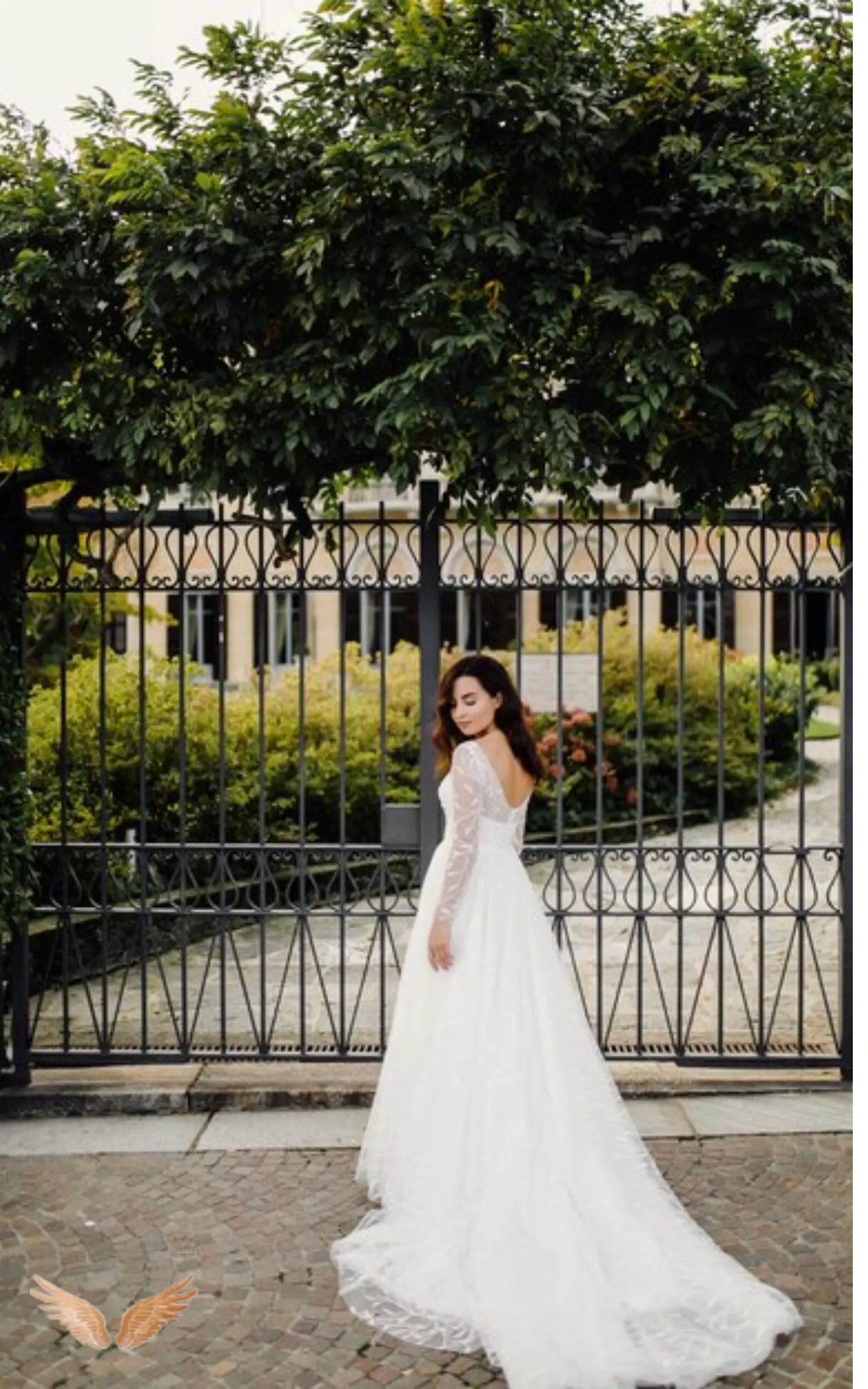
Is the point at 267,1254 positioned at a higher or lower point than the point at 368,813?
lower

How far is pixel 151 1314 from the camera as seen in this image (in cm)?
Answer: 409

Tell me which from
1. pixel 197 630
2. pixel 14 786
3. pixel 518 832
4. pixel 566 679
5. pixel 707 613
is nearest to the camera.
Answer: pixel 518 832

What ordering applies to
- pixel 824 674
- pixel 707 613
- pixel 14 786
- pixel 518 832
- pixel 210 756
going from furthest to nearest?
1. pixel 707 613
2. pixel 824 674
3. pixel 210 756
4. pixel 14 786
5. pixel 518 832

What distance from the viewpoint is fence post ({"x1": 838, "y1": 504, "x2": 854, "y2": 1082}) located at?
19.4 feet

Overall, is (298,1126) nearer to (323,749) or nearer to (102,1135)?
(102,1135)

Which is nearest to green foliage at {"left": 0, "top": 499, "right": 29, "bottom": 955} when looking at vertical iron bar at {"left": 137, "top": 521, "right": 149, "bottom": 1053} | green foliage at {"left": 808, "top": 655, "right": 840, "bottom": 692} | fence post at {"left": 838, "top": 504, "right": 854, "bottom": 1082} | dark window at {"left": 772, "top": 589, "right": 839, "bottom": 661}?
vertical iron bar at {"left": 137, "top": 521, "right": 149, "bottom": 1053}

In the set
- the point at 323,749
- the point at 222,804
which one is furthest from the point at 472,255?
the point at 323,749

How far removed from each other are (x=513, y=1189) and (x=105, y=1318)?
1322 millimetres

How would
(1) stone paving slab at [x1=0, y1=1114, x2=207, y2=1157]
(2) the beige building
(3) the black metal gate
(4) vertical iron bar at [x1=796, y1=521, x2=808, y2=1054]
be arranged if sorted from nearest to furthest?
1. (1) stone paving slab at [x1=0, y1=1114, x2=207, y2=1157]
2. (4) vertical iron bar at [x1=796, y1=521, x2=808, y2=1054]
3. (3) the black metal gate
4. (2) the beige building

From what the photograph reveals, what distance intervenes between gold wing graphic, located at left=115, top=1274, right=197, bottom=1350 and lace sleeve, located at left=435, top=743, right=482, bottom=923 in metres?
1.46

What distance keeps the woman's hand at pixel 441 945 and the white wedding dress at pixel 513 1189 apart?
0.09 ft

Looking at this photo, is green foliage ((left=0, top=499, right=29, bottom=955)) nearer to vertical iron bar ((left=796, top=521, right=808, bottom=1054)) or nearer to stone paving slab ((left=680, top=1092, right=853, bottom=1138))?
stone paving slab ((left=680, top=1092, right=853, bottom=1138))

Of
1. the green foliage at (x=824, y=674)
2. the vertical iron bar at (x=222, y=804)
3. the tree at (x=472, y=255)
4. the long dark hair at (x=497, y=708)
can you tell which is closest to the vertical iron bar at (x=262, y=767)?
the vertical iron bar at (x=222, y=804)
